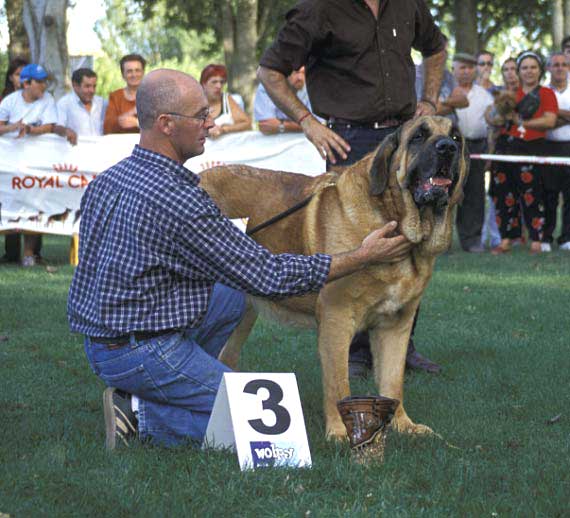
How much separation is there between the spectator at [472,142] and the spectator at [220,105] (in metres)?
2.78

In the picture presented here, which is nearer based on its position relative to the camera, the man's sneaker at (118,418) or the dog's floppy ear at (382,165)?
the man's sneaker at (118,418)

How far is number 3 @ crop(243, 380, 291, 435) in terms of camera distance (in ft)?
12.8

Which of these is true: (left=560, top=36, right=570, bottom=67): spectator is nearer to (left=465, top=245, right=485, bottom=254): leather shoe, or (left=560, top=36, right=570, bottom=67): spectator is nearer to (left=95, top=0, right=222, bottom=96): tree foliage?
(left=465, top=245, right=485, bottom=254): leather shoe

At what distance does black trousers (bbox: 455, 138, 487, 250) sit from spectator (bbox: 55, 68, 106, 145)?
15.1 feet

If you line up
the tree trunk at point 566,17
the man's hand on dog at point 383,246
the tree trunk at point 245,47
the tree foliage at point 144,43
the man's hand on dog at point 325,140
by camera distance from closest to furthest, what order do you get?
1. the man's hand on dog at point 383,246
2. the man's hand on dog at point 325,140
3. the tree trunk at point 245,47
4. the tree trunk at point 566,17
5. the tree foliage at point 144,43

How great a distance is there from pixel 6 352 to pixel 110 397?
2.39 meters

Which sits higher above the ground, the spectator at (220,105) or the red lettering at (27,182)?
the spectator at (220,105)

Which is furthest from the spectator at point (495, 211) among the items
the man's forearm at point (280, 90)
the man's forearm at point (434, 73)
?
the man's forearm at point (280, 90)

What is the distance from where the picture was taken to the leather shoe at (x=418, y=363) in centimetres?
596

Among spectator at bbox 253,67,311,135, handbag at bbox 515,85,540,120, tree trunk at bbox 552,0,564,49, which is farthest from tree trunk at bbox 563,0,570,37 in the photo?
spectator at bbox 253,67,311,135

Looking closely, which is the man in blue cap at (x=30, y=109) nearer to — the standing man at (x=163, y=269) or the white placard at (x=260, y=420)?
the standing man at (x=163, y=269)

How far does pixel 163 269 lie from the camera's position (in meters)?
4.03

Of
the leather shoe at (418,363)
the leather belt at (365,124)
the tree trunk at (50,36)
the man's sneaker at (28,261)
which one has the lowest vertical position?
the man's sneaker at (28,261)

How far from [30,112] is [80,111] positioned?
0.57 meters
